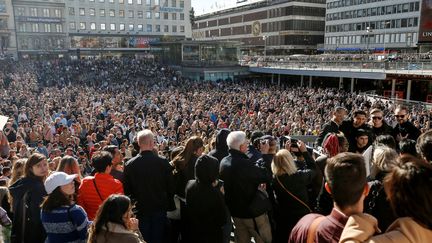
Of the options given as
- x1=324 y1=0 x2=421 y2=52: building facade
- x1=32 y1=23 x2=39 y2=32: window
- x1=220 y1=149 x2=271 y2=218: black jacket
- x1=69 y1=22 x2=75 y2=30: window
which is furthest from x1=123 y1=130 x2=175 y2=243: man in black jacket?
x1=69 y1=22 x2=75 y2=30: window

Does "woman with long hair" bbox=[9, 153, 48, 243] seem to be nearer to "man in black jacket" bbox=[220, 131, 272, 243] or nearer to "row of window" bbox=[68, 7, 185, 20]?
"man in black jacket" bbox=[220, 131, 272, 243]

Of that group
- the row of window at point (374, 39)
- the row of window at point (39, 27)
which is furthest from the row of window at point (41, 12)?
the row of window at point (374, 39)

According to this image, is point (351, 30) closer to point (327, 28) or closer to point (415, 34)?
point (327, 28)

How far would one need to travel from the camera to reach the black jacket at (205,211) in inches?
165

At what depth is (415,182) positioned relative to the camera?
6.80ft

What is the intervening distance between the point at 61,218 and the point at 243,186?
1987 mm

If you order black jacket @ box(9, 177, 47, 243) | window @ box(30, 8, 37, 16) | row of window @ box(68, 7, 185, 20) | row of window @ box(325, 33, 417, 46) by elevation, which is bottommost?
black jacket @ box(9, 177, 47, 243)

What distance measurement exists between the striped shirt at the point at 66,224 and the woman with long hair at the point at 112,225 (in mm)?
436

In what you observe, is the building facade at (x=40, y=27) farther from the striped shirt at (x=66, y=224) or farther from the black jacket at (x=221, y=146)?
the striped shirt at (x=66, y=224)

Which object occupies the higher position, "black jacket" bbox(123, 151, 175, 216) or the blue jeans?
"black jacket" bbox(123, 151, 175, 216)

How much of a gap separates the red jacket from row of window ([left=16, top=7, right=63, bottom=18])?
67934 mm

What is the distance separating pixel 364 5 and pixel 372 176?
7257 cm

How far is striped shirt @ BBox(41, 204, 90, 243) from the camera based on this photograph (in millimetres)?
3428

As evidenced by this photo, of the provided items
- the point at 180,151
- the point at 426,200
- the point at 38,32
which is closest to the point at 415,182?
the point at 426,200
